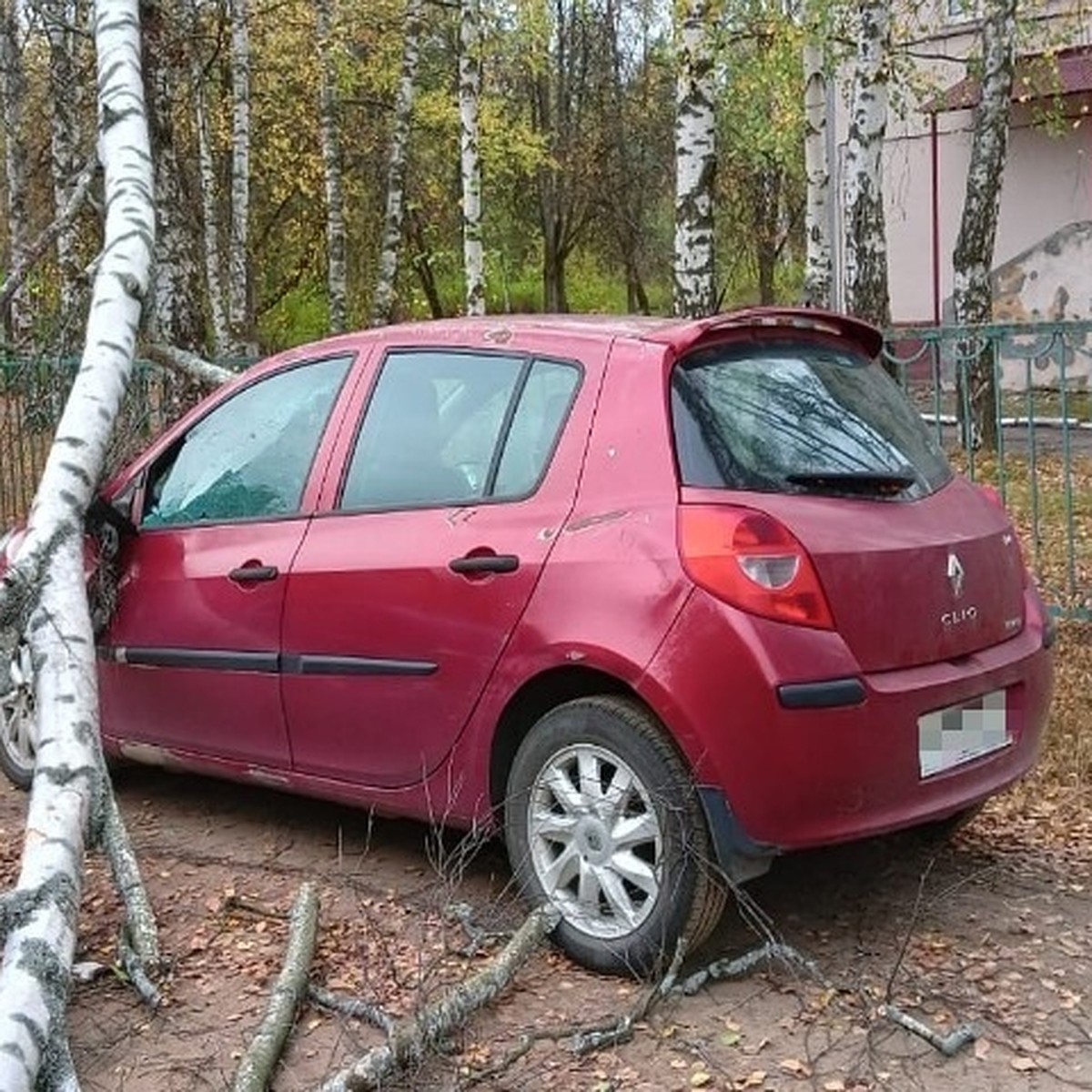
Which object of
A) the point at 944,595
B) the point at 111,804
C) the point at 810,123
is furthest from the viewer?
the point at 810,123

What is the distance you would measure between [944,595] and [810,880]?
1056mm

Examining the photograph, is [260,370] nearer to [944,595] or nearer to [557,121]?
[944,595]

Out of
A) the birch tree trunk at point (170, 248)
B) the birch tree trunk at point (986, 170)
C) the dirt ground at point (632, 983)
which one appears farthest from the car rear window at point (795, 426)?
→ the birch tree trunk at point (986, 170)

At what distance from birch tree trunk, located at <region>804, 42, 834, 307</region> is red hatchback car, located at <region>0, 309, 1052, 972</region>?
858 centimetres

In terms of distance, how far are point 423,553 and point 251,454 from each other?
1.04 m

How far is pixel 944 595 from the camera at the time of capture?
392 cm

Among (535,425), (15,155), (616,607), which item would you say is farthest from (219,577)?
(15,155)

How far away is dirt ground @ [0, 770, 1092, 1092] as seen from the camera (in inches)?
134

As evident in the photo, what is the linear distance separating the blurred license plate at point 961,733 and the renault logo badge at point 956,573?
0.29 metres

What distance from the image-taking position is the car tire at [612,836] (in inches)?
145

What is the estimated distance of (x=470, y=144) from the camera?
15578 millimetres

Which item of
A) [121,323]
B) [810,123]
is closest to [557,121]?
[810,123]

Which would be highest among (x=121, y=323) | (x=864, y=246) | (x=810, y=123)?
(x=810, y=123)

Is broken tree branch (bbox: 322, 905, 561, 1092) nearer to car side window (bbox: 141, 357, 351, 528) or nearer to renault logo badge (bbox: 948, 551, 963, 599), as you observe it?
renault logo badge (bbox: 948, 551, 963, 599)
